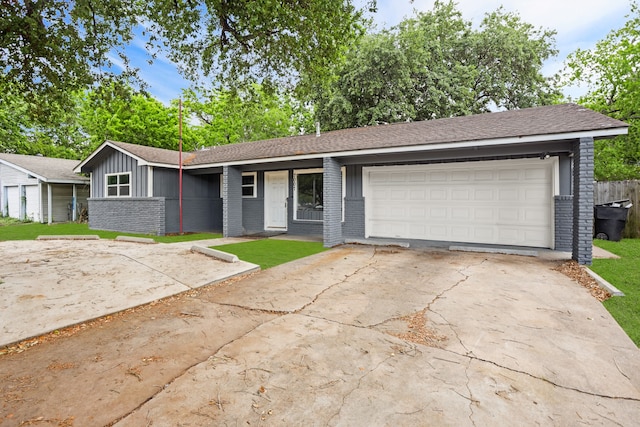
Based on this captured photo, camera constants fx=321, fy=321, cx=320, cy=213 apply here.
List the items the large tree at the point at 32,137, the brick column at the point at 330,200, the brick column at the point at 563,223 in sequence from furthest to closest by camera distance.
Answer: the large tree at the point at 32,137
the brick column at the point at 330,200
the brick column at the point at 563,223

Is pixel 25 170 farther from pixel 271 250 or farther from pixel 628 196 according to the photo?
pixel 628 196

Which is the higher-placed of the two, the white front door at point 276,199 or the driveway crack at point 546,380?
the white front door at point 276,199

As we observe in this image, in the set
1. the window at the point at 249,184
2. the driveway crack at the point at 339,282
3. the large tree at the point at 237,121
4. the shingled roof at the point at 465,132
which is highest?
the large tree at the point at 237,121

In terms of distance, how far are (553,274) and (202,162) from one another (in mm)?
11533

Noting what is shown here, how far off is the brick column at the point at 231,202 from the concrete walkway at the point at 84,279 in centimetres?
298

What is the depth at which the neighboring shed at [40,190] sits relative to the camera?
17.5 meters

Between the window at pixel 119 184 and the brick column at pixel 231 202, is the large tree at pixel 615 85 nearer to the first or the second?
the brick column at pixel 231 202

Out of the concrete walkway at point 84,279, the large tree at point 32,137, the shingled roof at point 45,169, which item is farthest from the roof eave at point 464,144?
the large tree at point 32,137

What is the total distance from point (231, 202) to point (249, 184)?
1.92 meters

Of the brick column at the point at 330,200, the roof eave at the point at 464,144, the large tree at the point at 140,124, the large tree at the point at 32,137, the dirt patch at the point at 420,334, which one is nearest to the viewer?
the dirt patch at the point at 420,334

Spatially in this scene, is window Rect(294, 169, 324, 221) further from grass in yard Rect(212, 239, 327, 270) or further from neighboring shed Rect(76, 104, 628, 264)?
grass in yard Rect(212, 239, 327, 270)

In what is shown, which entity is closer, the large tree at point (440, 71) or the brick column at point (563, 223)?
the brick column at point (563, 223)

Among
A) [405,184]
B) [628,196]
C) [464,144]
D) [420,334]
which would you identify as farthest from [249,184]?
[628,196]

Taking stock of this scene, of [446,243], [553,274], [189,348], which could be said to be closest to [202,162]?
[446,243]
